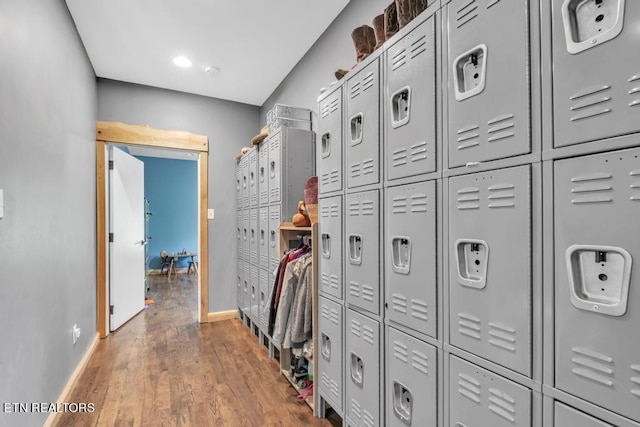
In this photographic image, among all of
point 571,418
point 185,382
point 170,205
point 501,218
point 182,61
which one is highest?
point 182,61

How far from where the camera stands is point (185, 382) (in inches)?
90.7

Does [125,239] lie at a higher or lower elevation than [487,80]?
lower

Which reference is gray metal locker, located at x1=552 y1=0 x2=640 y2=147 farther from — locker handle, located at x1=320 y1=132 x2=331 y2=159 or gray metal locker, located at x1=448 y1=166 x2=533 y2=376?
locker handle, located at x1=320 y1=132 x2=331 y2=159

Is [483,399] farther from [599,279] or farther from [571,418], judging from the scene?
[599,279]

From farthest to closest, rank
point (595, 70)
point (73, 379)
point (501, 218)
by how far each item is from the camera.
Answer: point (73, 379) → point (501, 218) → point (595, 70)

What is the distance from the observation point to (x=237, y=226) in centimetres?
388

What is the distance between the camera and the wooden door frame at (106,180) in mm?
3221

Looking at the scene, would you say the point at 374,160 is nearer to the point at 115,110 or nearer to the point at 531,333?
the point at 531,333

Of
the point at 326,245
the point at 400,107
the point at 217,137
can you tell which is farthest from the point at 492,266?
the point at 217,137

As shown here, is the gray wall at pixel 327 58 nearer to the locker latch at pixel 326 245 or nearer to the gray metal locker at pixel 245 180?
the gray metal locker at pixel 245 180

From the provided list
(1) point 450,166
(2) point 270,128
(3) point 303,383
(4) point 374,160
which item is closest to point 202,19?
(2) point 270,128

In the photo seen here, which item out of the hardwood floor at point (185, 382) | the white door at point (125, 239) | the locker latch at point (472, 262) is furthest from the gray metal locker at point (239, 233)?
the locker latch at point (472, 262)

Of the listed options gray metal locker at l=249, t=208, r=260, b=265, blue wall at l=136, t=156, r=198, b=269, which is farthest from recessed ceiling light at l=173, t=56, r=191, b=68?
blue wall at l=136, t=156, r=198, b=269

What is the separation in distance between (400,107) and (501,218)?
0.66 meters
